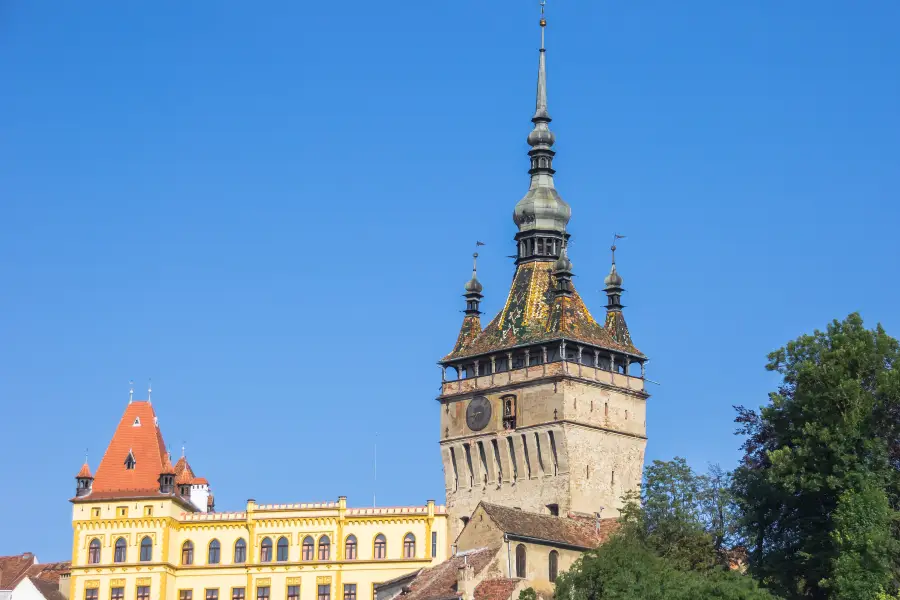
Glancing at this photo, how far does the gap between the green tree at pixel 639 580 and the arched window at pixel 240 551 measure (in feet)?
100

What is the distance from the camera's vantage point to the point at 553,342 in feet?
375

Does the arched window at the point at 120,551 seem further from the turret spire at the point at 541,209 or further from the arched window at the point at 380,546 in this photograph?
the turret spire at the point at 541,209

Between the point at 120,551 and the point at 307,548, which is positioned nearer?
the point at 307,548

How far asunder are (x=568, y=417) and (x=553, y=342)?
14.3ft

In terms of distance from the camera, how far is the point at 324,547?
12075 centimetres

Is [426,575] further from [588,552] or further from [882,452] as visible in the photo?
[882,452]

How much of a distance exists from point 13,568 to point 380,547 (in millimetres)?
26001

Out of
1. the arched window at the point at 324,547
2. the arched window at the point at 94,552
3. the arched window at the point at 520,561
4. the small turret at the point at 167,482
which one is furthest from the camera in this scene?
the small turret at the point at 167,482

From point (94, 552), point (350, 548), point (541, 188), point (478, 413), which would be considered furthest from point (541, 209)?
point (94, 552)

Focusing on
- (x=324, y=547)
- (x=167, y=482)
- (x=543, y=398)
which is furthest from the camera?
(x=167, y=482)

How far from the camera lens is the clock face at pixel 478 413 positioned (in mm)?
116250

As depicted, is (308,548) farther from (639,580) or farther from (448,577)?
(639,580)

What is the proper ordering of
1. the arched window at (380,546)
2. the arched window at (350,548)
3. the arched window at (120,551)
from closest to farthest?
the arched window at (380,546)
the arched window at (350,548)
the arched window at (120,551)

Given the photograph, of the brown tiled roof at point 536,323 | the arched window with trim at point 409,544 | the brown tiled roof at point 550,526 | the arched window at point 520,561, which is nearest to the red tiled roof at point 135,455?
the arched window with trim at point 409,544
